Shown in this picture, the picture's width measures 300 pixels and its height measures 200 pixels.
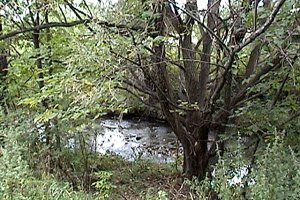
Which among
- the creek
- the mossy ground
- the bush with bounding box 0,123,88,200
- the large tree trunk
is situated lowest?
the creek

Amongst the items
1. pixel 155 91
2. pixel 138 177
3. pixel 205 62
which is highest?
pixel 205 62

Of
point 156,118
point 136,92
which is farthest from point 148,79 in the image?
point 156,118

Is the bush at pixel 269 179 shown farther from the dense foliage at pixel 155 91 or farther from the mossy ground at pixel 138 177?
the mossy ground at pixel 138 177

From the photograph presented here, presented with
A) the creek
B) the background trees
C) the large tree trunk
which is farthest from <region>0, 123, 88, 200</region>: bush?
the creek

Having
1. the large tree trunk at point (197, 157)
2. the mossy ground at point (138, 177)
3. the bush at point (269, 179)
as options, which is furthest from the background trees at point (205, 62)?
the bush at point (269, 179)

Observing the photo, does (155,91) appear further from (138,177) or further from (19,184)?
(19,184)

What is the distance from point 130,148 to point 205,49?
131 inches

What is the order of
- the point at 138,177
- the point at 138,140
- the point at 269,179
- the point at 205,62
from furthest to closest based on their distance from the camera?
the point at 138,140
the point at 138,177
the point at 205,62
the point at 269,179

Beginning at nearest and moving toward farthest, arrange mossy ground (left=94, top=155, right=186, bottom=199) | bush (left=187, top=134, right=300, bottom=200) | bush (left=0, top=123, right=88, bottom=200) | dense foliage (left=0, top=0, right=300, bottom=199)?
bush (left=187, top=134, right=300, bottom=200) → bush (left=0, top=123, right=88, bottom=200) → dense foliage (left=0, top=0, right=300, bottom=199) → mossy ground (left=94, top=155, right=186, bottom=199)

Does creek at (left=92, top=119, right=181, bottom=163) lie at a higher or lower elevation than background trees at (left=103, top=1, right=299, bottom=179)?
lower

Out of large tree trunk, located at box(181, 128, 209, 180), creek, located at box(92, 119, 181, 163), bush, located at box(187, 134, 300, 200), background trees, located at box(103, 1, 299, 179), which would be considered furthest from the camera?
creek, located at box(92, 119, 181, 163)

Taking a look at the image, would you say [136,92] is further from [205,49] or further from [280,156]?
[280,156]

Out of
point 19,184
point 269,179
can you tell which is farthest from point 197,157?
point 19,184

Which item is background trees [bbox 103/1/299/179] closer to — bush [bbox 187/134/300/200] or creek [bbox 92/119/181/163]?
bush [bbox 187/134/300/200]
